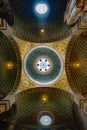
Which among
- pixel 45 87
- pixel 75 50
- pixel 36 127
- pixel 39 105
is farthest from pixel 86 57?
pixel 36 127

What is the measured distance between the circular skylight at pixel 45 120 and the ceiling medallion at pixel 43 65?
2550 millimetres

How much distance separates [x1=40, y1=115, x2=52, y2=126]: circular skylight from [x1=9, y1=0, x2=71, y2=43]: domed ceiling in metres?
5.49

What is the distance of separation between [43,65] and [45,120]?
400 cm

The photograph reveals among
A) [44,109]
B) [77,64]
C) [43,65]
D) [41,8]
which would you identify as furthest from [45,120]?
[41,8]

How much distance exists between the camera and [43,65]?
16312mm

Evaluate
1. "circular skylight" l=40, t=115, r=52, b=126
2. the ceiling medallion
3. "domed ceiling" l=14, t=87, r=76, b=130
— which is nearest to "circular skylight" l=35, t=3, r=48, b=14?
the ceiling medallion

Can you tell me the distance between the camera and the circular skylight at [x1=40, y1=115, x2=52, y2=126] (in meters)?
15.8

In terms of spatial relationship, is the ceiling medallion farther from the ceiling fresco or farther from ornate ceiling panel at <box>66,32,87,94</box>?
ornate ceiling panel at <box>66,32,87,94</box>

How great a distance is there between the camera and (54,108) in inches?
634

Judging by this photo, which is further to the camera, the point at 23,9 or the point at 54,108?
the point at 54,108

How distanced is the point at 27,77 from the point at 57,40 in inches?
130

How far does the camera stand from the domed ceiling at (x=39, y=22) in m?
14.6

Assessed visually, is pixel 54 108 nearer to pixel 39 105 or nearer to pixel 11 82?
pixel 39 105

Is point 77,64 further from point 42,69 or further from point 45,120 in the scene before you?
point 45,120
